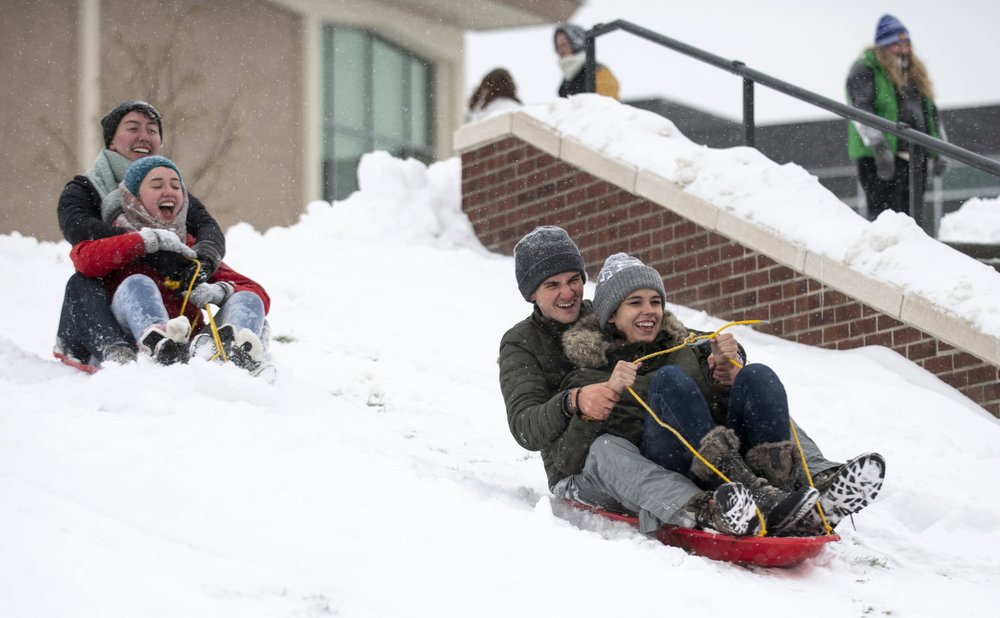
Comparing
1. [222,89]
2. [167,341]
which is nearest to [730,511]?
[167,341]

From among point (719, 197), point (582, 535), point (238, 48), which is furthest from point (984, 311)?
point (238, 48)

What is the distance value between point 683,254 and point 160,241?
4.18 metres

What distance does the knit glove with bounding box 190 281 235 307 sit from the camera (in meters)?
5.89

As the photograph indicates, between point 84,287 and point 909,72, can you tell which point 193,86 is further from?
point 84,287

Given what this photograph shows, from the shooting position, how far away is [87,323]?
5.64m

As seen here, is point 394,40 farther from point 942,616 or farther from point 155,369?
point 942,616

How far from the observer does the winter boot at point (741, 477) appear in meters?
4.06

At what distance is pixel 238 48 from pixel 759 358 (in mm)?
13764

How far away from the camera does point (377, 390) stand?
6.71 m

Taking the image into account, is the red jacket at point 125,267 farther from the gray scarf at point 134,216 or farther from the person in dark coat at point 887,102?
the person in dark coat at point 887,102

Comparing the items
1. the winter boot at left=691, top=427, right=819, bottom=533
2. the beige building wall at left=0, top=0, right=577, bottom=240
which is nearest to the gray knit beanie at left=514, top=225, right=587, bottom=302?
the winter boot at left=691, top=427, right=819, bottom=533

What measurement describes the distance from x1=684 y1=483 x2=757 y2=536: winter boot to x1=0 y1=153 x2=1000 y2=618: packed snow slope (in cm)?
15

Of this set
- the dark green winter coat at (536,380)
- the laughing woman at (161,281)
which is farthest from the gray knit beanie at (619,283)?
the laughing woman at (161,281)

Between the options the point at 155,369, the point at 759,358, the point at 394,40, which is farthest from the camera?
the point at 394,40
